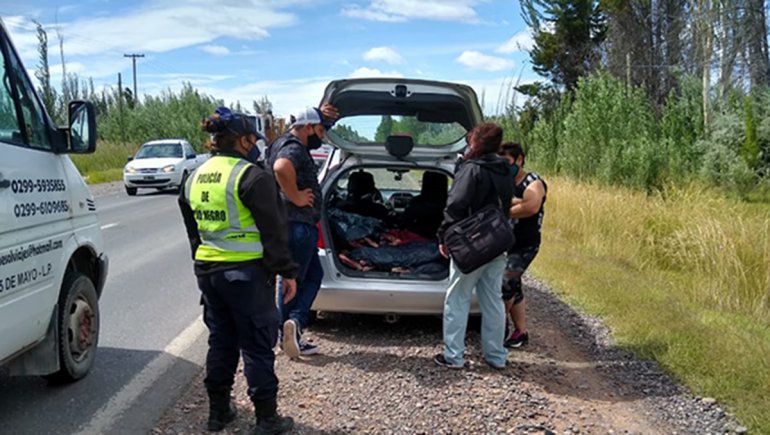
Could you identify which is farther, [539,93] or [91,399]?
[539,93]

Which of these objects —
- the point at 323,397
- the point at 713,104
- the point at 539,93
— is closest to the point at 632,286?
the point at 323,397

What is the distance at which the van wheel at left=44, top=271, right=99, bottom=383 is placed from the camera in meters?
4.54

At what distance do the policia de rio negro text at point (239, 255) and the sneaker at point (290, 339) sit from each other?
100 centimetres

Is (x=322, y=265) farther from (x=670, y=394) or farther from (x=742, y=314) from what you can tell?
(x=742, y=314)

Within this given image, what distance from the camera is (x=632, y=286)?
7930 millimetres

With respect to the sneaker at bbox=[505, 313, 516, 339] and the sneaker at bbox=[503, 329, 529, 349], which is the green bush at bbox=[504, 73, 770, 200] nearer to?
the sneaker at bbox=[505, 313, 516, 339]

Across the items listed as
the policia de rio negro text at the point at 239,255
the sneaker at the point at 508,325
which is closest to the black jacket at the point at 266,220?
the policia de rio negro text at the point at 239,255

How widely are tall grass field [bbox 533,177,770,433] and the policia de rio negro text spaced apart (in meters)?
2.83

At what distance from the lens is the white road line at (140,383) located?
4.16m

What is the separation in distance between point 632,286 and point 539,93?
92.8ft

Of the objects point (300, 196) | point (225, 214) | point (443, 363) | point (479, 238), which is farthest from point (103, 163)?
point (225, 214)

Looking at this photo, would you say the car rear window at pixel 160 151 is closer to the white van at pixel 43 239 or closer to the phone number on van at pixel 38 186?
the white van at pixel 43 239

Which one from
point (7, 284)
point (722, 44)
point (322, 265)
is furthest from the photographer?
point (722, 44)

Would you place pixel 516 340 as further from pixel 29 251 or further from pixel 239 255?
pixel 29 251
